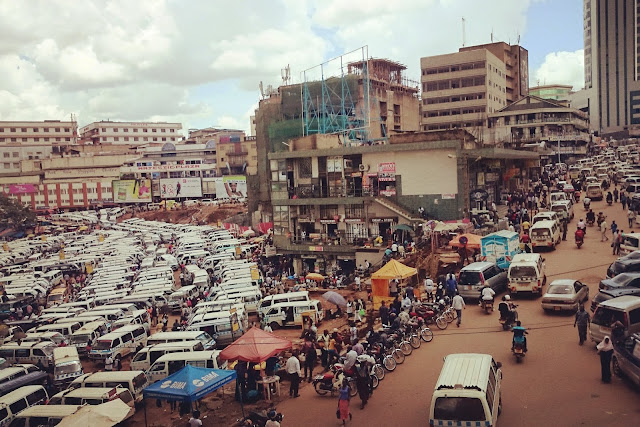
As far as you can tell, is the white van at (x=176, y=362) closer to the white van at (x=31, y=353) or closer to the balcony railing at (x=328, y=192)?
the white van at (x=31, y=353)

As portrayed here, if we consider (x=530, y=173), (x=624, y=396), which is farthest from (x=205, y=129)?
(x=624, y=396)

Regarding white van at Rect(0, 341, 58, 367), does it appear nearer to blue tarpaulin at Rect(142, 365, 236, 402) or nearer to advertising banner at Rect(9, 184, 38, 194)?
blue tarpaulin at Rect(142, 365, 236, 402)

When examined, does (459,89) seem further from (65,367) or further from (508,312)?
(65,367)

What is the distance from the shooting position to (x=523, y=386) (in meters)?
12.0

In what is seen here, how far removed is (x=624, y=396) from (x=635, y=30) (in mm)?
126576

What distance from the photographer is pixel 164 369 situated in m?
17.6

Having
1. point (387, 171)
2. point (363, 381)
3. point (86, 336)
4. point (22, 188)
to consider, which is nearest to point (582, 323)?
point (363, 381)

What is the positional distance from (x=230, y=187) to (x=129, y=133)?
5192 centimetres

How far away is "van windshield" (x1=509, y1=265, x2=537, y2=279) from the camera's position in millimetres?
18656

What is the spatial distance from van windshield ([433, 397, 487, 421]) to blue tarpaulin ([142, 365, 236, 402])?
18.9 feet

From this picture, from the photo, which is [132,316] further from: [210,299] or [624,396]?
[624,396]

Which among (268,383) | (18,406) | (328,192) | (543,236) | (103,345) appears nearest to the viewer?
(268,383)

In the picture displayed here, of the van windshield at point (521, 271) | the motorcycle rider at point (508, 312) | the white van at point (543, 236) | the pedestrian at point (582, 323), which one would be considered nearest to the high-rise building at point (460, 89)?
the white van at point (543, 236)

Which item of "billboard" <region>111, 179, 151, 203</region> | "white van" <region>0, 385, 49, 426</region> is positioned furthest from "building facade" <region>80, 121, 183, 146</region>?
"white van" <region>0, 385, 49, 426</region>
